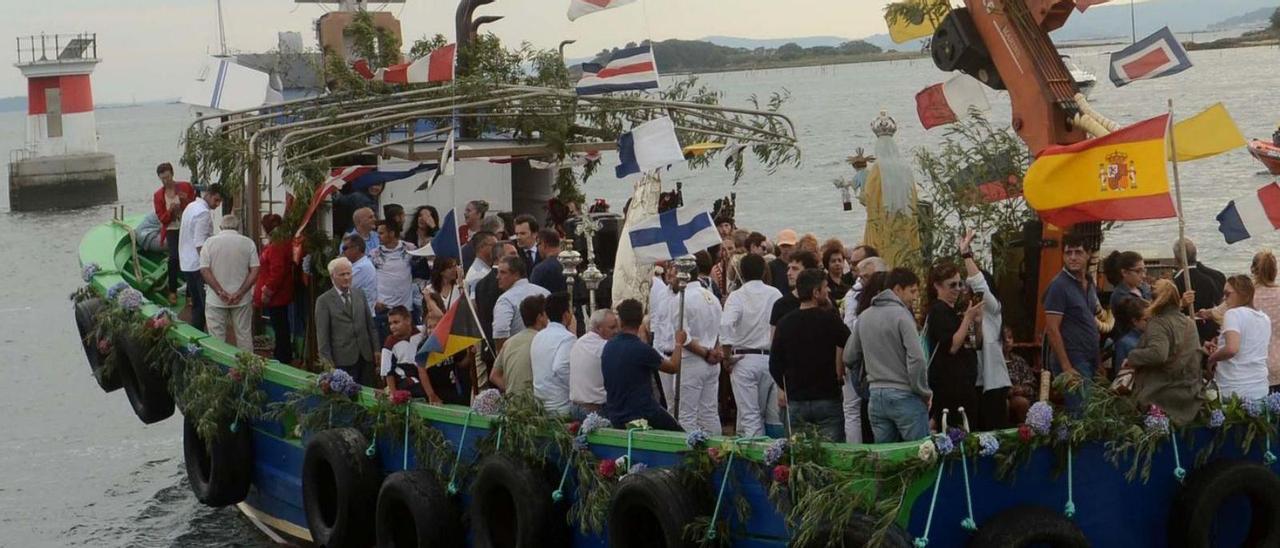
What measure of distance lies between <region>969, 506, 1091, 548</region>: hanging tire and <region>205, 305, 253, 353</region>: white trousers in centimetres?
766

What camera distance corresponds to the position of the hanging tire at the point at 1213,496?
9336 mm

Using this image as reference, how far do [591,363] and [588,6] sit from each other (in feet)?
9.71

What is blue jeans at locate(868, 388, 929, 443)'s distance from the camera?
9.27 m

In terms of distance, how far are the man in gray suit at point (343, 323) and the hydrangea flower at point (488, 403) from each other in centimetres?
200

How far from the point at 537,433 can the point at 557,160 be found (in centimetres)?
620

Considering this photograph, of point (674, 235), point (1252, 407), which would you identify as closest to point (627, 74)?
point (674, 235)

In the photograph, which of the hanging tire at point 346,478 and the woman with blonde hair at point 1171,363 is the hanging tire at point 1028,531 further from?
the hanging tire at point 346,478

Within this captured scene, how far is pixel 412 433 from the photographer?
1138 cm

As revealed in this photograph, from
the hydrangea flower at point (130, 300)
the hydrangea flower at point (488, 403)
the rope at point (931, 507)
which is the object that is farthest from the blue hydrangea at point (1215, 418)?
the hydrangea flower at point (130, 300)

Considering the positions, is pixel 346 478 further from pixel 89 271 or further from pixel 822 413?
pixel 89 271

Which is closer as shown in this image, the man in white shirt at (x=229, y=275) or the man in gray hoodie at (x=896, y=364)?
the man in gray hoodie at (x=896, y=364)

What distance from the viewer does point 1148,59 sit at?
11.1 m

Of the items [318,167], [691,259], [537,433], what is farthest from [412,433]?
[318,167]

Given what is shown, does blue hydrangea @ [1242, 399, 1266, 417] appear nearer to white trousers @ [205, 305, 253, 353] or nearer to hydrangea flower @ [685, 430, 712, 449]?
hydrangea flower @ [685, 430, 712, 449]
